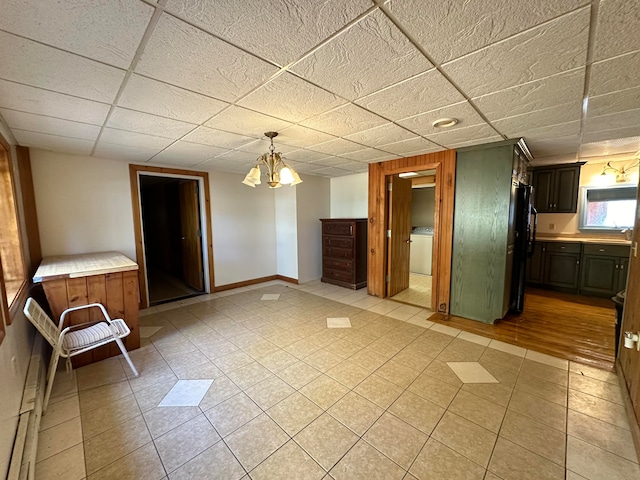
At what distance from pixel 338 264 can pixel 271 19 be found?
163 inches

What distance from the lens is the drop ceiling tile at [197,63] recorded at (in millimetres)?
1155

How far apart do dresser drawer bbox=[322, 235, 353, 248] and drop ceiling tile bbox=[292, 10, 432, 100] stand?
3.18 m

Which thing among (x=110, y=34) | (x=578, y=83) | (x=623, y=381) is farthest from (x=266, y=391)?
(x=578, y=83)

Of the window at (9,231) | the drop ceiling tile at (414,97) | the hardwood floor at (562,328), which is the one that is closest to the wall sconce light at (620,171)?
the hardwood floor at (562,328)

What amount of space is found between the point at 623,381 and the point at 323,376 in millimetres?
2293

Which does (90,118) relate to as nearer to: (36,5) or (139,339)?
(36,5)

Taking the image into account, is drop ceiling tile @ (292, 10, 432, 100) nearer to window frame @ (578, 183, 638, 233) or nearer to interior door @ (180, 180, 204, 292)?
interior door @ (180, 180, 204, 292)

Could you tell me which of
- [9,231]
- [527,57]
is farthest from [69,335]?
[527,57]

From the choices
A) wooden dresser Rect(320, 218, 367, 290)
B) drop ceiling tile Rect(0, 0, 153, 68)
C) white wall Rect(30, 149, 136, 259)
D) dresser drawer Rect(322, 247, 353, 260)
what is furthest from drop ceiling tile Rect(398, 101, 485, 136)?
white wall Rect(30, 149, 136, 259)

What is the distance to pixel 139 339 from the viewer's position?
271 centimetres

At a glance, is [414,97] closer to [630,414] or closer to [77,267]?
[630,414]

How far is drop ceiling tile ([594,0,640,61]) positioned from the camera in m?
1.00

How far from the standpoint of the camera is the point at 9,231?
2.35 metres

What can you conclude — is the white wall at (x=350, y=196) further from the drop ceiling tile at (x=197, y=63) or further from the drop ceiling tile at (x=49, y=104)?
the drop ceiling tile at (x=49, y=104)
